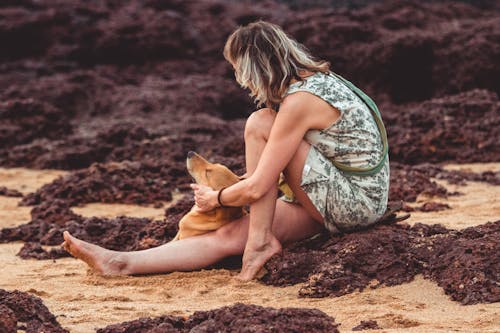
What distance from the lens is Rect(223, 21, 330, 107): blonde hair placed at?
483 centimetres

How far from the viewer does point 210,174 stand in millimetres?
5156

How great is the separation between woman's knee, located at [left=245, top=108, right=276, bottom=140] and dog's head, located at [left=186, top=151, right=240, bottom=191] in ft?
1.10

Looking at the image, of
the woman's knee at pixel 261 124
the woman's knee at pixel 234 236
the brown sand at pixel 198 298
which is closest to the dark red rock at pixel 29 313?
the brown sand at pixel 198 298

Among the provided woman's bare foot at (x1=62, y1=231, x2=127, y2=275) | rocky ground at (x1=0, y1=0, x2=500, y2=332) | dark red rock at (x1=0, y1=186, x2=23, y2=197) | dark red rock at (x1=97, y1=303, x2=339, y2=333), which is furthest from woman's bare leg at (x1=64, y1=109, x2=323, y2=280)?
dark red rock at (x1=0, y1=186, x2=23, y2=197)

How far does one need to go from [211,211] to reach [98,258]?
698 mm

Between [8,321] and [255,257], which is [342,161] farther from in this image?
[8,321]

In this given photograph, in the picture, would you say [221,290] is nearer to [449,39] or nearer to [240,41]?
[240,41]

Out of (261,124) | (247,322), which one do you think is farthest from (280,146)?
(247,322)

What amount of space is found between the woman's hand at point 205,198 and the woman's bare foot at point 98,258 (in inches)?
21.6

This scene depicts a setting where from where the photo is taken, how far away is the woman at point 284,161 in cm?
481

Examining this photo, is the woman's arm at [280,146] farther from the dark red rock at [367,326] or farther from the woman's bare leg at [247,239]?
the dark red rock at [367,326]

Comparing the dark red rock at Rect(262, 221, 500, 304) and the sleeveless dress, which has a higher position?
the sleeveless dress

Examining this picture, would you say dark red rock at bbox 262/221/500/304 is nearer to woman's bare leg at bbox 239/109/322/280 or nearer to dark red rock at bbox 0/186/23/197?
woman's bare leg at bbox 239/109/322/280

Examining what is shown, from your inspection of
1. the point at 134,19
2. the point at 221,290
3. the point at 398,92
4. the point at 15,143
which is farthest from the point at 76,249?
the point at 134,19
